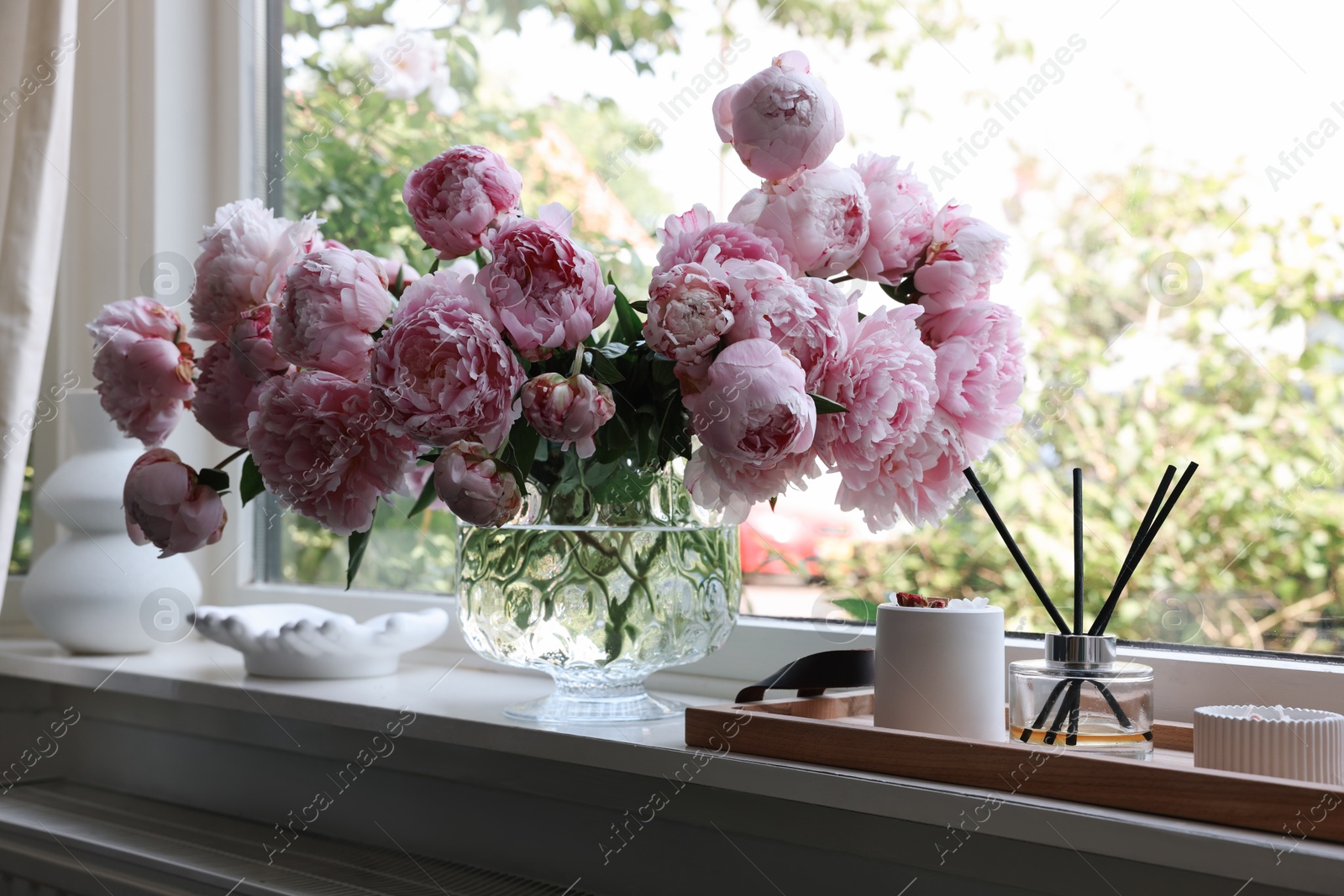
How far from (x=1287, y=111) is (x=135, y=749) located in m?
1.30

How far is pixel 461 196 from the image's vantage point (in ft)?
2.37

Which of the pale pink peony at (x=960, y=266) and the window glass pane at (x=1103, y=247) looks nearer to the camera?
the pale pink peony at (x=960, y=266)

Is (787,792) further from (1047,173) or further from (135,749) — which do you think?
(135,749)

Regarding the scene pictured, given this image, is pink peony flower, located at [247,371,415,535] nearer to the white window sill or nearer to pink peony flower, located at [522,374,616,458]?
pink peony flower, located at [522,374,616,458]

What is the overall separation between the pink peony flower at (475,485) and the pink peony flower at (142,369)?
24 centimetres

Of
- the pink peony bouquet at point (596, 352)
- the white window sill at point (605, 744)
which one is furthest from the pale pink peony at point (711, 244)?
the white window sill at point (605, 744)

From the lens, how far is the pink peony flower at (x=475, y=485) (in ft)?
2.14

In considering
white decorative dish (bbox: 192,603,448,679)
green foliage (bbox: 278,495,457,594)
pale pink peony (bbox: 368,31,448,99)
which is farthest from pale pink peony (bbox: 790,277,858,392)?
pale pink peony (bbox: 368,31,448,99)

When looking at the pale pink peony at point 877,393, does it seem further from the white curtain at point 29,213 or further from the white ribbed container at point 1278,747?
the white curtain at point 29,213

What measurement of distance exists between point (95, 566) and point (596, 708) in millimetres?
685

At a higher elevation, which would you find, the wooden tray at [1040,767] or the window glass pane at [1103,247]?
the window glass pane at [1103,247]

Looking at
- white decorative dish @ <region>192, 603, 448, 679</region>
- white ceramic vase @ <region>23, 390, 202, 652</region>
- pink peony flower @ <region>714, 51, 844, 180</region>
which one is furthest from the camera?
white ceramic vase @ <region>23, 390, 202, 652</region>

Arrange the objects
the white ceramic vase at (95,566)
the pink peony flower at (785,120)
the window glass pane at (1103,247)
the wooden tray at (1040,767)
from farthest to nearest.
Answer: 1. the white ceramic vase at (95,566)
2. the window glass pane at (1103,247)
3. the pink peony flower at (785,120)
4. the wooden tray at (1040,767)

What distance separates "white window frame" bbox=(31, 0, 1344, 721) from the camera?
1.47 metres
